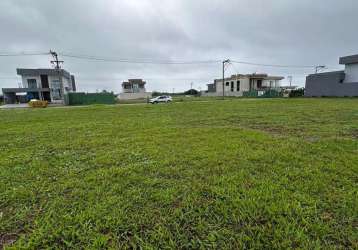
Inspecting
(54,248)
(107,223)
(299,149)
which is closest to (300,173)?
(299,149)

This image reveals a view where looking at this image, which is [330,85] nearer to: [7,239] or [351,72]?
[351,72]

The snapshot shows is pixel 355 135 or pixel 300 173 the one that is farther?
pixel 355 135

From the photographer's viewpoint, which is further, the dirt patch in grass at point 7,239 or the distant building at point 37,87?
the distant building at point 37,87

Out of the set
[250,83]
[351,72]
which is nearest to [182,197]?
[351,72]

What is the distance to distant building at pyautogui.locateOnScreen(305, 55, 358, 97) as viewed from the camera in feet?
98.8

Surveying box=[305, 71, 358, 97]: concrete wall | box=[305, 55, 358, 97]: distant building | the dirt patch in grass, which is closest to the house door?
the dirt patch in grass

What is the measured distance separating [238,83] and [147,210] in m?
60.6

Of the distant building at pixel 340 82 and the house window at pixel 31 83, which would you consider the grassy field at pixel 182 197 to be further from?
the house window at pixel 31 83

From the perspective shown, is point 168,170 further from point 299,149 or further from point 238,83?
point 238,83

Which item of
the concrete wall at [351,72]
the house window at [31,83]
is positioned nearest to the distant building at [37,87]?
the house window at [31,83]

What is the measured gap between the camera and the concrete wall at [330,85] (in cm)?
3027

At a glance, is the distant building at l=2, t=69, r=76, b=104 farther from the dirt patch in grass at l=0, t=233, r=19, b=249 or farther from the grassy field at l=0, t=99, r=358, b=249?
the dirt patch in grass at l=0, t=233, r=19, b=249

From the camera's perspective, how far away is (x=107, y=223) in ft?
6.70

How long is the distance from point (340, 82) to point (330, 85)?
1.45 m
